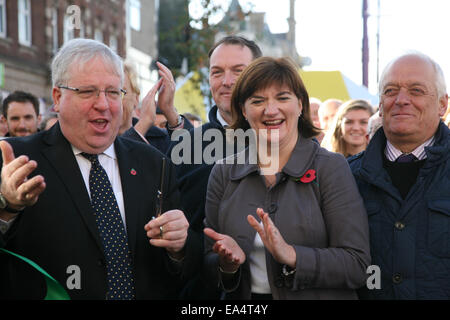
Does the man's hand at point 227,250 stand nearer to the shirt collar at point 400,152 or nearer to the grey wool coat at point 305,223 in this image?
the grey wool coat at point 305,223

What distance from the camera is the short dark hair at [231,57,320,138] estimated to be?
3.18 meters

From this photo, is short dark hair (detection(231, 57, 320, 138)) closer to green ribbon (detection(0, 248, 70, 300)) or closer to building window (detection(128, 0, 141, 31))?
green ribbon (detection(0, 248, 70, 300))

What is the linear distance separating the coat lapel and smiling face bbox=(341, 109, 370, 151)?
156 inches

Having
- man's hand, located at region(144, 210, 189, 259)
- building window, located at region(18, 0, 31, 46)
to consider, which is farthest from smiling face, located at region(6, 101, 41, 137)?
building window, located at region(18, 0, 31, 46)

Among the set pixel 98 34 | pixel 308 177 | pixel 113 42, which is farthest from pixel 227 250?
pixel 113 42

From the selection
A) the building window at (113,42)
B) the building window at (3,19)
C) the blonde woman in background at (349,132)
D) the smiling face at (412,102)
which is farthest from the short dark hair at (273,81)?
the building window at (113,42)

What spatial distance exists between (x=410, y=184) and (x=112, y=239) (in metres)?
1.55

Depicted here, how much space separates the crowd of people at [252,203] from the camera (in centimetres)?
280

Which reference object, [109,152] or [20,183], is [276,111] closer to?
[109,152]

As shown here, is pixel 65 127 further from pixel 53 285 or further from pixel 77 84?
pixel 53 285
